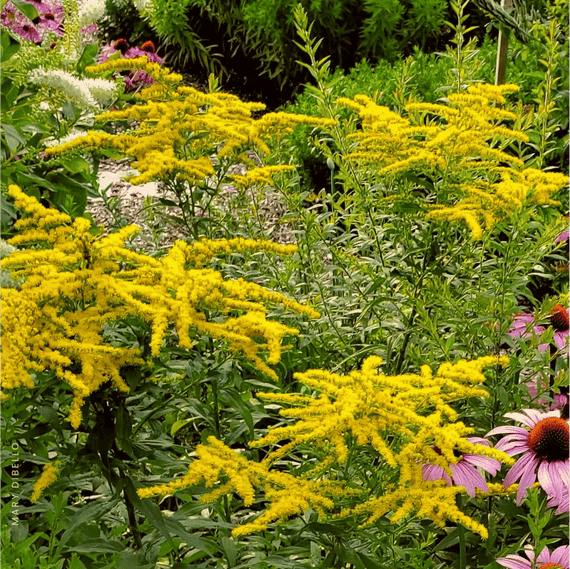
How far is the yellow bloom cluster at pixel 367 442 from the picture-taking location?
1.65 metres

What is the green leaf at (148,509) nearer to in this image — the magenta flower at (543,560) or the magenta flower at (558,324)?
the magenta flower at (543,560)

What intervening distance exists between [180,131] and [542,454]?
1362 millimetres

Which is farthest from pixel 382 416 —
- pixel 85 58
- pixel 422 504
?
pixel 85 58

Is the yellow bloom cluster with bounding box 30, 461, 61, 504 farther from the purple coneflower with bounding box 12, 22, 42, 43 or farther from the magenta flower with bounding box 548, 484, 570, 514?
the purple coneflower with bounding box 12, 22, 42, 43

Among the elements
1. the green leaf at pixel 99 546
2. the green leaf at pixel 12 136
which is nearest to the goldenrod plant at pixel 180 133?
the green leaf at pixel 12 136

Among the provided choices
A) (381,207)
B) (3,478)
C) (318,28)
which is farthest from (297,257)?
(318,28)

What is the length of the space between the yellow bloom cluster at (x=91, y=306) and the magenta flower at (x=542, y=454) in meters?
0.69

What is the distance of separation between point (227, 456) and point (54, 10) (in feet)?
12.8

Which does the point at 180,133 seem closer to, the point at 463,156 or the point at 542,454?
the point at 463,156

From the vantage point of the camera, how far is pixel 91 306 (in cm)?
181

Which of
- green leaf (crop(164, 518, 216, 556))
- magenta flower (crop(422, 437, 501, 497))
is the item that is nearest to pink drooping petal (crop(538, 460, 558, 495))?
magenta flower (crop(422, 437, 501, 497))

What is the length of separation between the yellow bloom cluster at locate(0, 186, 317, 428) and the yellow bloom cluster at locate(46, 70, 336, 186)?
1.65 feet

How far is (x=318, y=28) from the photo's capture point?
24.6ft

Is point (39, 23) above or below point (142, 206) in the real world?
above
